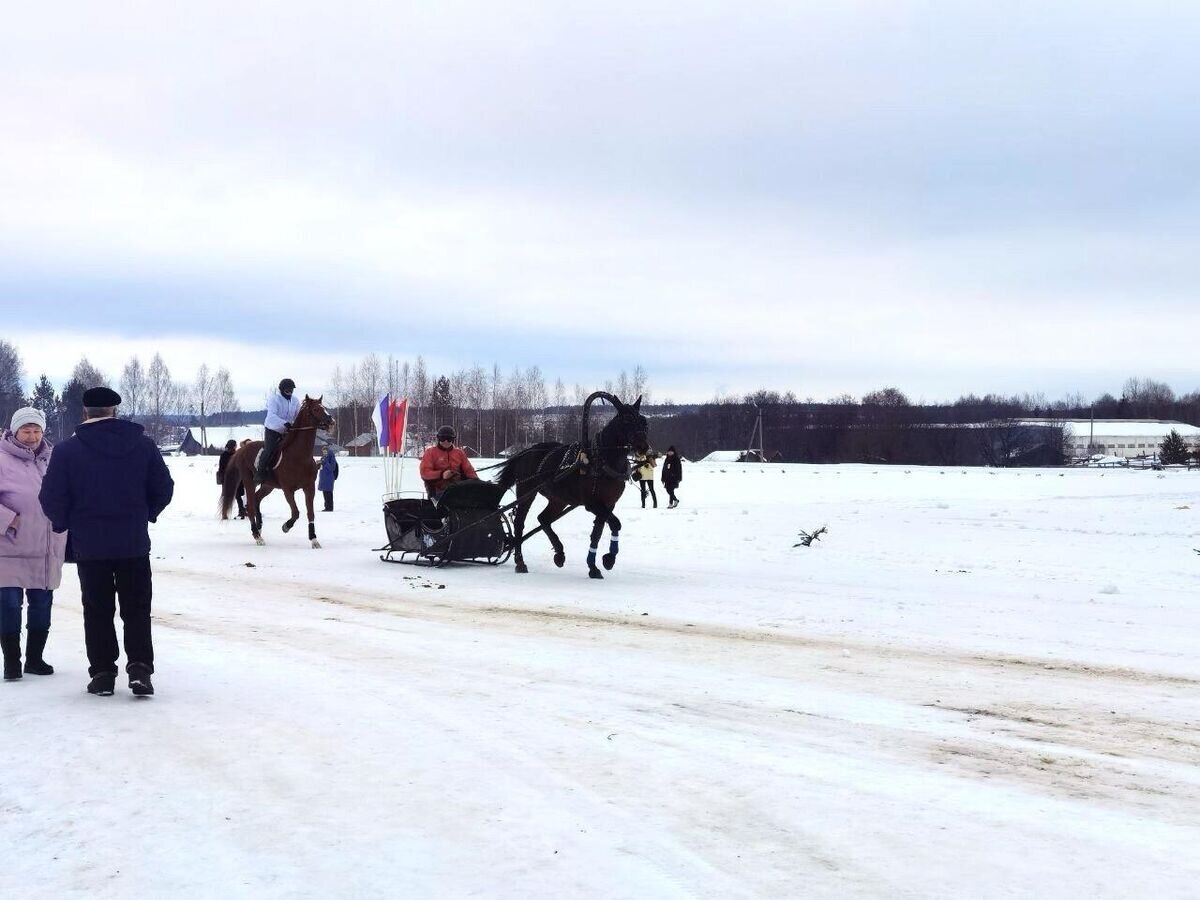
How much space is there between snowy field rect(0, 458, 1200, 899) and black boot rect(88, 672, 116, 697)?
0.49 ft

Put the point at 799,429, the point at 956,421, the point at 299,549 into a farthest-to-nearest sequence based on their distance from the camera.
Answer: the point at 956,421 < the point at 799,429 < the point at 299,549

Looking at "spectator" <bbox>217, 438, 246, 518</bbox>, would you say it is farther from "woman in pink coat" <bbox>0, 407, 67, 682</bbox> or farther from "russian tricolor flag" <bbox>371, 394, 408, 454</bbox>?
"woman in pink coat" <bbox>0, 407, 67, 682</bbox>

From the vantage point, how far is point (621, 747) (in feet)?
18.9

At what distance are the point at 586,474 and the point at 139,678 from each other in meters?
7.97

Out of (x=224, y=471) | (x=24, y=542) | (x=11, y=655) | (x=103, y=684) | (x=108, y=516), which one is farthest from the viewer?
(x=224, y=471)

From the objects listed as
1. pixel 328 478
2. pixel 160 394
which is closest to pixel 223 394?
pixel 160 394

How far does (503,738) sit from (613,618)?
16.3 ft

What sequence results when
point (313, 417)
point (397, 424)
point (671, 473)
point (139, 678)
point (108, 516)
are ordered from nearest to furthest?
point (108, 516) → point (139, 678) → point (313, 417) → point (397, 424) → point (671, 473)

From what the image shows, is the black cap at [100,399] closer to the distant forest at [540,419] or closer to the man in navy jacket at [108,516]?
the man in navy jacket at [108,516]

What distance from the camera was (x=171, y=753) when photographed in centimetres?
558

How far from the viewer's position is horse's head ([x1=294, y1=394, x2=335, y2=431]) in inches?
746

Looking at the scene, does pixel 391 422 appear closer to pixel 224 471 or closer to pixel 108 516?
pixel 224 471

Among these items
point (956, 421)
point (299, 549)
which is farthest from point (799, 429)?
point (299, 549)

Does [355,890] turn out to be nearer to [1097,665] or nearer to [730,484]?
[1097,665]
